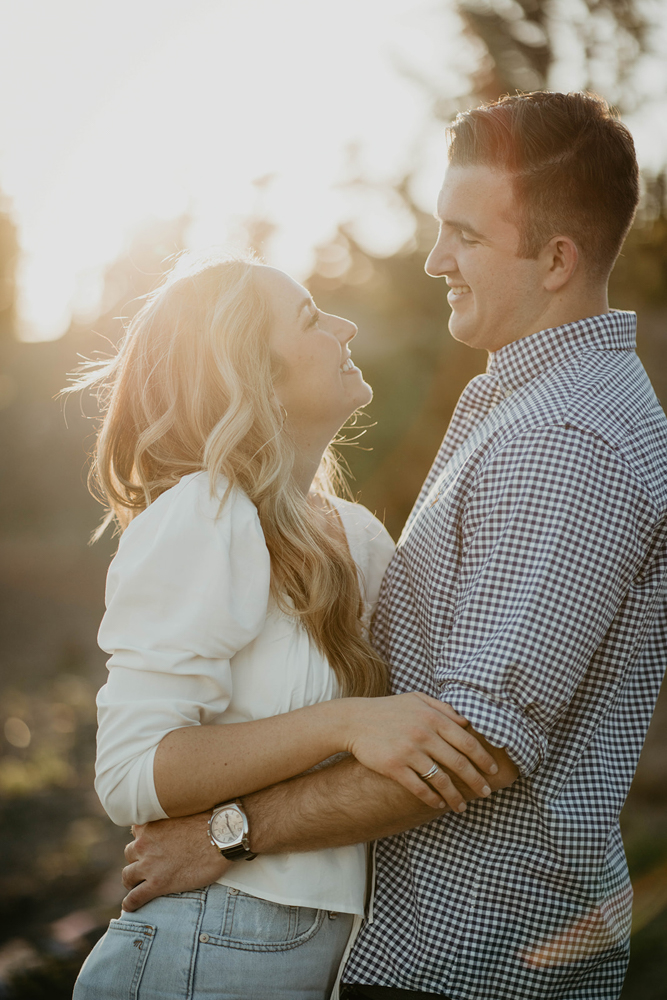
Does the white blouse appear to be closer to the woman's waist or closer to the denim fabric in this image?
the woman's waist

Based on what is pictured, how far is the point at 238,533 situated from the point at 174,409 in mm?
409

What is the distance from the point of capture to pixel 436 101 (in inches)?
226

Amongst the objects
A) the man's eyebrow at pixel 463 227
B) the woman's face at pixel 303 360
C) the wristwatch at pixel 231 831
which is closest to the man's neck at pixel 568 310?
the man's eyebrow at pixel 463 227

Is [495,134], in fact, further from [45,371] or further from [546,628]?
[45,371]

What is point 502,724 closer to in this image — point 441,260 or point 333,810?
point 333,810

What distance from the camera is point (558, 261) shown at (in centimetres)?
196

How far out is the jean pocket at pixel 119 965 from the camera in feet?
5.31

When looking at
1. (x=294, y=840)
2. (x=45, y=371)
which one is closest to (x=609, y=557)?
(x=294, y=840)

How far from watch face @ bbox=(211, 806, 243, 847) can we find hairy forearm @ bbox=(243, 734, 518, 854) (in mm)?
26

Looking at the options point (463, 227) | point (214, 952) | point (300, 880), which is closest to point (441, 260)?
point (463, 227)

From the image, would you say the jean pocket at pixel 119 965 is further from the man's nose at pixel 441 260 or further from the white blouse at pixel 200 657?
the man's nose at pixel 441 260

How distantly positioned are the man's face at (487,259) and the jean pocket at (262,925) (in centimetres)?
140

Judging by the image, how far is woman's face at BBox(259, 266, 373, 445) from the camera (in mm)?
2111

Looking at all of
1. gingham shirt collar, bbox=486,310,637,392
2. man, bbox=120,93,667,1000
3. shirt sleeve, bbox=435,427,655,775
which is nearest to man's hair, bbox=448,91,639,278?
man, bbox=120,93,667,1000
